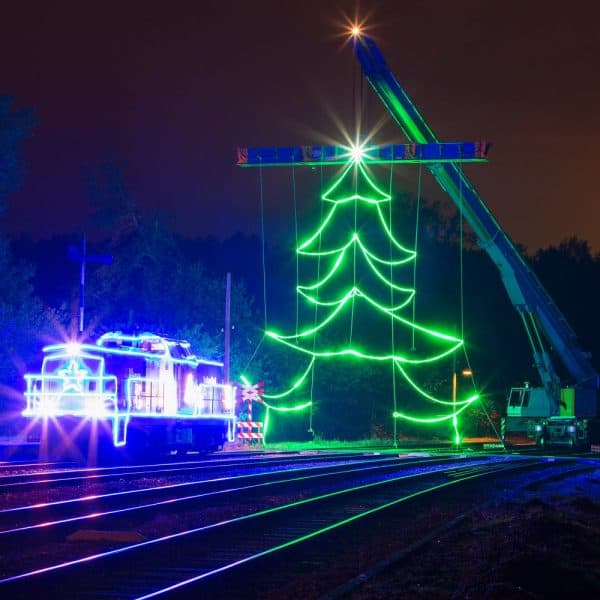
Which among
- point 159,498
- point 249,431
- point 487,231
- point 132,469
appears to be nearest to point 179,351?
point 132,469

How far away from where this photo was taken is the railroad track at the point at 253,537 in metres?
10.2

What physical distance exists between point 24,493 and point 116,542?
662 centimetres

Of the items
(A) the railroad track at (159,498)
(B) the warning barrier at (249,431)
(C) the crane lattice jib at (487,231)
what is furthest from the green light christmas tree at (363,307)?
(A) the railroad track at (159,498)

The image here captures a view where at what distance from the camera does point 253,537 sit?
46.1 feet

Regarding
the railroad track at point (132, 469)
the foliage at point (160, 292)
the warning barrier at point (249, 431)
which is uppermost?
the foliage at point (160, 292)

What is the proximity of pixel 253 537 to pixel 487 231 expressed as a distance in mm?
24615

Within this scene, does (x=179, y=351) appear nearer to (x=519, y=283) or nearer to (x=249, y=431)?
(x=249, y=431)

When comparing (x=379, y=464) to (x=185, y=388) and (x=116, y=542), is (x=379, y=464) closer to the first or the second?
(x=185, y=388)

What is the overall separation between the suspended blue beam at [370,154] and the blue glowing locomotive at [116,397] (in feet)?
26.2

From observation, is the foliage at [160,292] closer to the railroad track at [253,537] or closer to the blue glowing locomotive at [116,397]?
the blue glowing locomotive at [116,397]

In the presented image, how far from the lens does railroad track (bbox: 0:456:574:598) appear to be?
10234mm

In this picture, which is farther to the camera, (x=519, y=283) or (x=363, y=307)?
(x=363, y=307)

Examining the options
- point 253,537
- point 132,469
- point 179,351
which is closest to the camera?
point 253,537

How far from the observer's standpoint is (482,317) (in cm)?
7050
